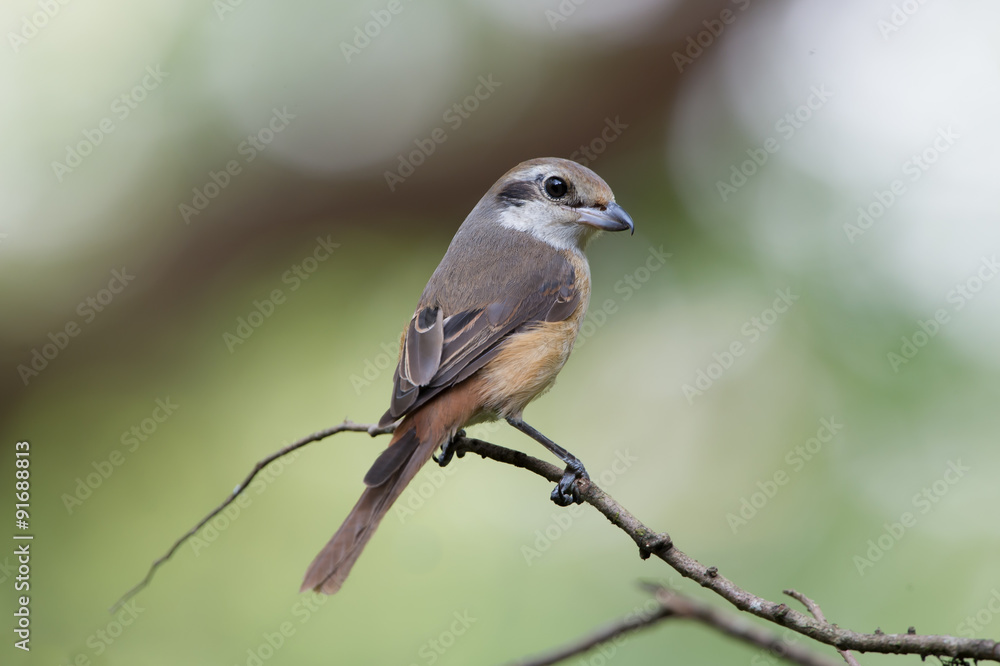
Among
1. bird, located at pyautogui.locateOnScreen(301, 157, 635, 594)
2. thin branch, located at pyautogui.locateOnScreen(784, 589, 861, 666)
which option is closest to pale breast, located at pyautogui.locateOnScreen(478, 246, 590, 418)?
bird, located at pyautogui.locateOnScreen(301, 157, 635, 594)

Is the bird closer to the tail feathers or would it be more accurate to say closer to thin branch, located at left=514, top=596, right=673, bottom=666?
the tail feathers

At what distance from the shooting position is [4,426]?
15.3 ft

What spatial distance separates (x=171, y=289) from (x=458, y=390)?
2247mm

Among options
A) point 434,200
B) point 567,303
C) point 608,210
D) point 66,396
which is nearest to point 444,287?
point 567,303

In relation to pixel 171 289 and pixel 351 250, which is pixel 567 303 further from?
pixel 171 289

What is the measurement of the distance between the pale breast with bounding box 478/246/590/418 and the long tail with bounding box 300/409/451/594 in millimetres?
319

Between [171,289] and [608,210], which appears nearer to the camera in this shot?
[608,210]

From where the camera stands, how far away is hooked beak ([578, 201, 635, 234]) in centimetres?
399

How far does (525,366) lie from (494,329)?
217 millimetres

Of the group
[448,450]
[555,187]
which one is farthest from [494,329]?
[555,187]

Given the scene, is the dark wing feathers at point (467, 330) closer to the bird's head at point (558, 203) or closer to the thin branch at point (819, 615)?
the bird's head at point (558, 203)

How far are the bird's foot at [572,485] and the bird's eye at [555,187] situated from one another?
1.57m

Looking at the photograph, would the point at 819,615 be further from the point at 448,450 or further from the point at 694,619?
the point at 448,450

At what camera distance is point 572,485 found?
2914 mm
